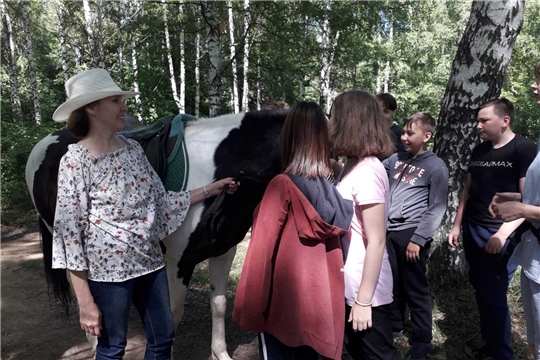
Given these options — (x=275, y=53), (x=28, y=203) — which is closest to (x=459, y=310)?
(x=28, y=203)

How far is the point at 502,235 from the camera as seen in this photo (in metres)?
2.36

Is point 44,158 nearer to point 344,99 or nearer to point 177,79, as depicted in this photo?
point 344,99

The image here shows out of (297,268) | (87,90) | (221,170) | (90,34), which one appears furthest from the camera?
(90,34)

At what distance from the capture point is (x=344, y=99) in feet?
5.50

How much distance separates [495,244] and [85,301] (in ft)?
7.85

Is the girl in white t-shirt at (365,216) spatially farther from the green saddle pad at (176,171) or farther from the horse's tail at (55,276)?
the horse's tail at (55,276)

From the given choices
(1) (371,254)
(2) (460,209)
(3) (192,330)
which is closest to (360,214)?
(1) (371,254)

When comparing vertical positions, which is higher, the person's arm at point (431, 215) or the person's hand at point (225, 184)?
the person's hand at point (225, 184)

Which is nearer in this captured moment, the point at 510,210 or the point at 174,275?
the point at 510,210

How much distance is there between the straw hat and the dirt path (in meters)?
2.17

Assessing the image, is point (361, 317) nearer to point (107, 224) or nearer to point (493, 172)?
point (107, 224)

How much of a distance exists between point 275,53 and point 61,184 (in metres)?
11.7

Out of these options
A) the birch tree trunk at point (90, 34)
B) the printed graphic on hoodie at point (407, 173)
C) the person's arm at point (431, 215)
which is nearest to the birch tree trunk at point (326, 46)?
the printed graphic on hoodie at point (407, 173)

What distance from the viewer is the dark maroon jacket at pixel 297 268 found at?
1525mm
